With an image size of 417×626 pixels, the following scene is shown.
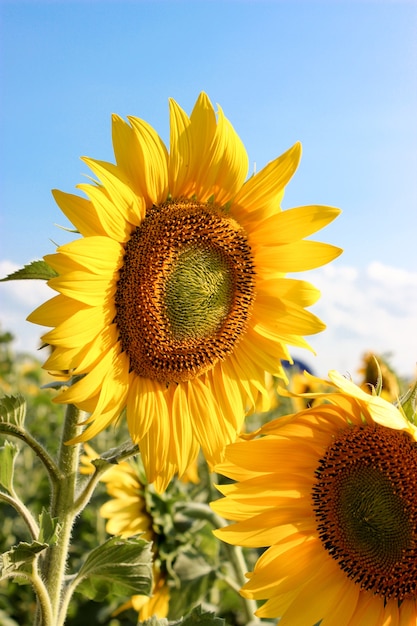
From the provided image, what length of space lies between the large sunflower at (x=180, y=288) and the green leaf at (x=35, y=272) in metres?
0.06

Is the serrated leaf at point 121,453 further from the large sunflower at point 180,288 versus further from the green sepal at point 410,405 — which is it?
the green sepal at point 410,405

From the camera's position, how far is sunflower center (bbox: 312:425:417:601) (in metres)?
2.00

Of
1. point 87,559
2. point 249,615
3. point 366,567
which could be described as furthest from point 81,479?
point 249,615

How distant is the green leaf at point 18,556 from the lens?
5.43 feet

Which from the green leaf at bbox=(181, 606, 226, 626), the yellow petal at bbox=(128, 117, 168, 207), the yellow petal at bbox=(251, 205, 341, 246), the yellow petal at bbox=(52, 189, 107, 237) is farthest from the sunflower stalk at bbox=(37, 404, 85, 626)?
the yellow petal at bbox=(251, 205, 341, 246)

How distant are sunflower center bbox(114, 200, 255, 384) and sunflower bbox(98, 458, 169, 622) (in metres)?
1.01

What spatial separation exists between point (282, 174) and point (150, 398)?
27.5 inches

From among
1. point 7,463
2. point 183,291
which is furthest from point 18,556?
point 183,291

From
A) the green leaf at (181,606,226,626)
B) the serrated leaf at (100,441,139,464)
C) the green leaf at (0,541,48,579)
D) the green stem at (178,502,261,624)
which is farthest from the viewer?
the green stem at (178,502,261,624)

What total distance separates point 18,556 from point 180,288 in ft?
2.67

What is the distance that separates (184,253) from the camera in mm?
2162

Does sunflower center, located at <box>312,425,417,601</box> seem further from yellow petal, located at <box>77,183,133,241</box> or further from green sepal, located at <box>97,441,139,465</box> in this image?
yellow petal, located at <box>77,183,133,241</box>

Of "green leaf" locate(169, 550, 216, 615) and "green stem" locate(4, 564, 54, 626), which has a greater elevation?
"green stem" locate(4, 564, 54, 626)

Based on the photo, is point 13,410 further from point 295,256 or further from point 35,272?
point 295,256
